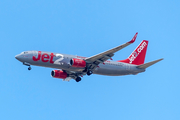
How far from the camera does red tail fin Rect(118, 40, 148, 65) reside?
6828 centimetres

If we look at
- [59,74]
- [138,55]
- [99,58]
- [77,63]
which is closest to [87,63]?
[99,58]

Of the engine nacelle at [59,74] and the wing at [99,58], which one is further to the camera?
the engine nacelle at [59,74]

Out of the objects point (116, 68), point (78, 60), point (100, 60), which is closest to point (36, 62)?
point (78, 60)

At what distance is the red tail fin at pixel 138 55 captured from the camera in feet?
224

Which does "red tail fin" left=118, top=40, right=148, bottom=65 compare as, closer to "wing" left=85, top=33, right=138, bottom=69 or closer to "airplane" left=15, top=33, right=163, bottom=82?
"airplane" left=15, top=33, right=163, bottom=82

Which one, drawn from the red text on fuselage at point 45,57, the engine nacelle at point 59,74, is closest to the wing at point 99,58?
the red text on fuselage at point 45,57

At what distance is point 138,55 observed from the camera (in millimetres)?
69625

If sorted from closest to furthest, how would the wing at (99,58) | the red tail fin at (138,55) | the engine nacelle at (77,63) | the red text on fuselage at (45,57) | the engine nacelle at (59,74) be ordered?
the red text on fuselage at (45,57) < the wing at (99,58) < the engine nacelle at (77,63) < the engine nacelle at (59,74) < the red tail fin at (138,55)

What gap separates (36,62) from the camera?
57.3 m

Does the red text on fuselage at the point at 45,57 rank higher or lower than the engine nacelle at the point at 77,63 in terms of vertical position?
higher

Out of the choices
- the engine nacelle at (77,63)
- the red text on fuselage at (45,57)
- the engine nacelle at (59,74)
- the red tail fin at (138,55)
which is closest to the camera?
the red text on fuselage at (45,57)

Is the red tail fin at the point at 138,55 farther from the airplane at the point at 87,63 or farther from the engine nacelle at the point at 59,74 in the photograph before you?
the engine nacelle at the point at 59,74

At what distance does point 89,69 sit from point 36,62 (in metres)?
9.98

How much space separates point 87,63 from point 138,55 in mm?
13777
